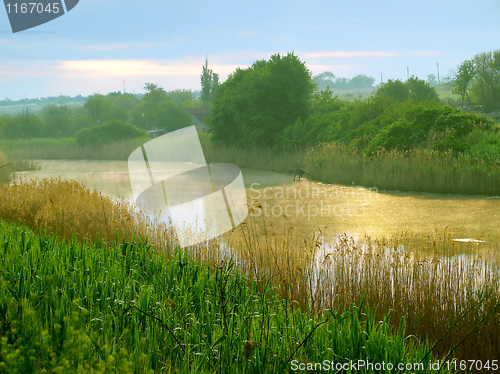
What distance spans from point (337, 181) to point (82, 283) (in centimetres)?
1115

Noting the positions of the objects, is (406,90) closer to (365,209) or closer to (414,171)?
(414,171)

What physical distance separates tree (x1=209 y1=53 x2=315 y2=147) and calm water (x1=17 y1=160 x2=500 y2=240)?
6424 mm

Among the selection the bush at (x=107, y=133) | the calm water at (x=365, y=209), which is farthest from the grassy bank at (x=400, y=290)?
the bush at (x=107, y=133)

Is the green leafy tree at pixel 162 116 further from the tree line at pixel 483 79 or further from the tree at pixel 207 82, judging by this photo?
the tree line at pixel 483 79

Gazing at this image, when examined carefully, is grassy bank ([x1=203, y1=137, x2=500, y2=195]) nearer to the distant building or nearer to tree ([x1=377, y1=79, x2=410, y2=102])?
tree ([x1=377, y1=79, x2=410, y2=102])

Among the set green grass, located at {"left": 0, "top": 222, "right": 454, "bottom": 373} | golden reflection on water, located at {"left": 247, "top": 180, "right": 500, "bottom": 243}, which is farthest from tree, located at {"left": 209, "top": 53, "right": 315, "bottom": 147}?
green grass, located at {"left": 0, "top": 222, "right": 454, "bottom": 373}

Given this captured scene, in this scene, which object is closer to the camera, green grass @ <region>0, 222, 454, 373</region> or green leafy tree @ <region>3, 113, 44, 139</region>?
green grass @ <region>0, 222, 454, 373</region>

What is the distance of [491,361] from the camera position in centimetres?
392

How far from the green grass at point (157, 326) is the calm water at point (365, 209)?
286 cm

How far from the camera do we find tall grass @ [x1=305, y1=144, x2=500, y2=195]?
477 inches

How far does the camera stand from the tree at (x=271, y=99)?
21484mm

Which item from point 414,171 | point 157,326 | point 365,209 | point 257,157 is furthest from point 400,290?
point 257,157

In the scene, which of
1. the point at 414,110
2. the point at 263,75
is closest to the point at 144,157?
the point at 414,110

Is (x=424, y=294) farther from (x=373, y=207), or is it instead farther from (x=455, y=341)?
(x=373, y=207)
